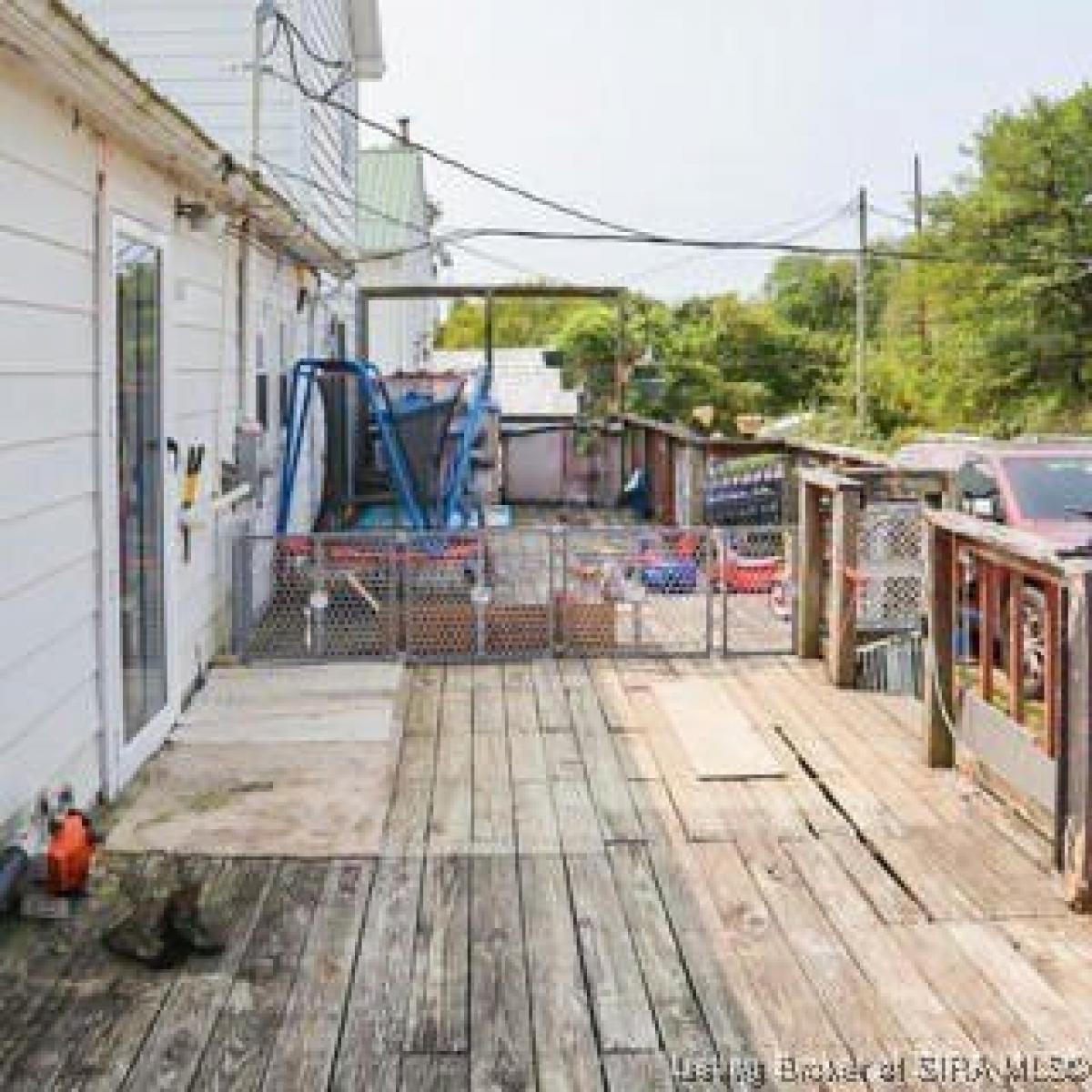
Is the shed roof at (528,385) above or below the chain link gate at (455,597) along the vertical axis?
above

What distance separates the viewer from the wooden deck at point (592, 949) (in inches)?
126

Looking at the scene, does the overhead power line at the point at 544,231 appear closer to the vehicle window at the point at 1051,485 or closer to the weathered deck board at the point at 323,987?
the vehicle window at the point at 1051,485

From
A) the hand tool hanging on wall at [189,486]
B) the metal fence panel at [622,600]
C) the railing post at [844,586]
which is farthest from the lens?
the metal fence panel at [622,600]

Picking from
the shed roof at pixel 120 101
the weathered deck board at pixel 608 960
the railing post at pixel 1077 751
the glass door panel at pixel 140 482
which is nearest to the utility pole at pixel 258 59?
the shed roof at pixel 120 101

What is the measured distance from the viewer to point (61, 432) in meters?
4.60

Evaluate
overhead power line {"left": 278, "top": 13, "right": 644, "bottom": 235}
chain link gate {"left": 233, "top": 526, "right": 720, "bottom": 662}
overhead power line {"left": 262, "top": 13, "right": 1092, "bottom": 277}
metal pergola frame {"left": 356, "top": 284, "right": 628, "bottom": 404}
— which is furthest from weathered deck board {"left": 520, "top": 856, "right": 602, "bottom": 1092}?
metal pergola frame {"left": 356, "top": 284, "right": 628, "bottom": 404}

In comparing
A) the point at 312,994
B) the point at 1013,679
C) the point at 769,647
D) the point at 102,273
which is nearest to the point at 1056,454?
the point at 769,647

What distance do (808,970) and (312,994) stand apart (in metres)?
1.23

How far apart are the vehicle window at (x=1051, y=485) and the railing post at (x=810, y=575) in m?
1.43

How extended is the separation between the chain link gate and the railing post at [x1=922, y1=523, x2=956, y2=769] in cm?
243

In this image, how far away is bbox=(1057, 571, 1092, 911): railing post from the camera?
161 inches

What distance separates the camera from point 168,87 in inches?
390

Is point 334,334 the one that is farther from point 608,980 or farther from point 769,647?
point 608,980

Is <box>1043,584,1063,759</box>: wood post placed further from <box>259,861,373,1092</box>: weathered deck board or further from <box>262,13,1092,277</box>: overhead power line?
<box>262,13,1092,277</box>: overhead power line
